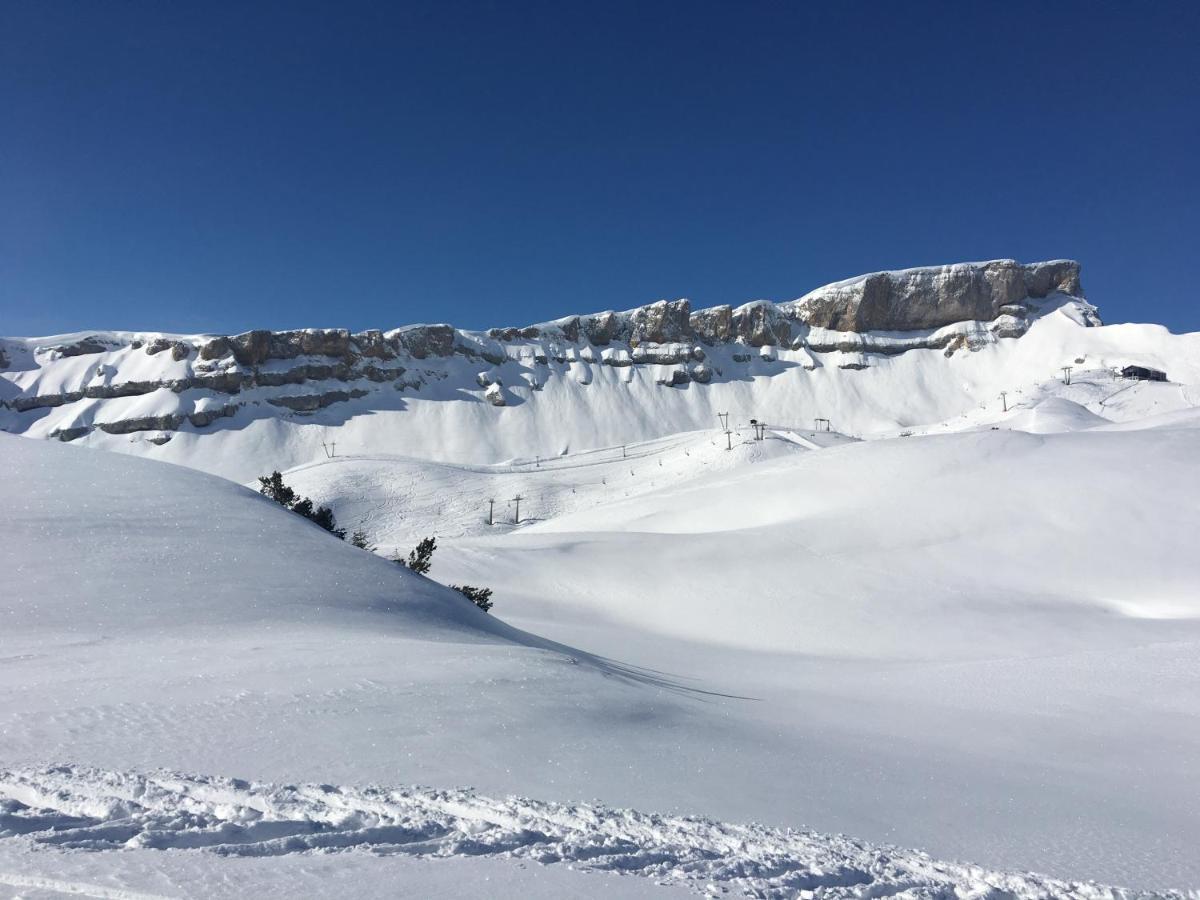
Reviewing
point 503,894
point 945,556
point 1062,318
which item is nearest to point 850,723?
point 503,894

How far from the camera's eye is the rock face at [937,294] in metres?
145

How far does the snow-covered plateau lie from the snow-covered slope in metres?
84.2

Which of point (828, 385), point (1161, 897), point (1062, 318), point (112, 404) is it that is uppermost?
point (1062, 318)

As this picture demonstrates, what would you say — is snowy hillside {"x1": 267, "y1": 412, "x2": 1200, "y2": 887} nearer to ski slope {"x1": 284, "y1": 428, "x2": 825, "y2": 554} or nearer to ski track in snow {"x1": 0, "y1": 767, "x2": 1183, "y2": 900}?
ski track in snow {"x1": 0, "y1": 767, "x2": 1183, "y2": 900}

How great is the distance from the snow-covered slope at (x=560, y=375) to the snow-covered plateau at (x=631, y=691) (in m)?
84.2

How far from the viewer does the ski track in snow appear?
3.82m

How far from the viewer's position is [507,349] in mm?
137125

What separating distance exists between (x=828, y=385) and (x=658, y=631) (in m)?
121

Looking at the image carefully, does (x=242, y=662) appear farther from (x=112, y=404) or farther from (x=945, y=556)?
(x=112, y=404)

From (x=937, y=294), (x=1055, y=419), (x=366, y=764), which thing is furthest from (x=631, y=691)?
(x=937, y=294)

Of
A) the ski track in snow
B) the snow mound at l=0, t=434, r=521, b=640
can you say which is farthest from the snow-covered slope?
the ski track in snow

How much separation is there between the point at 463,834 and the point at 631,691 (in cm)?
439

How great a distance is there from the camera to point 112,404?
11644cm

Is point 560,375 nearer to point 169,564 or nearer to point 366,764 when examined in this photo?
point 169,564
